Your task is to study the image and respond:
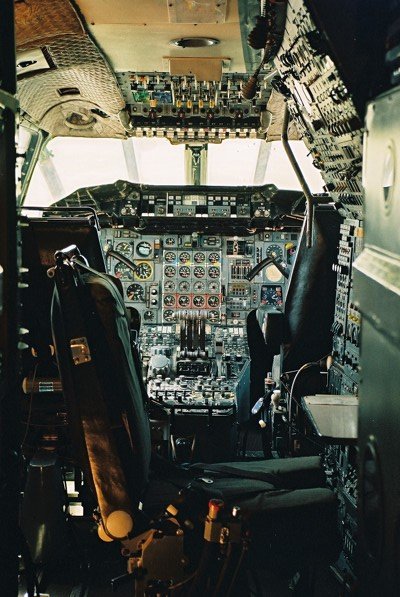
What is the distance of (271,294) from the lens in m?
5.80

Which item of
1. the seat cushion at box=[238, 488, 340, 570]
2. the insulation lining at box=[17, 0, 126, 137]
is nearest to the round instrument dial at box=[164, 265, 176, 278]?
the insulation lining at box=[17, 0, 126, 137]

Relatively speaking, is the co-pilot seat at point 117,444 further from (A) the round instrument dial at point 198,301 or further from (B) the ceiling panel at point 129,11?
(A) the round instrument dial at point 198,301

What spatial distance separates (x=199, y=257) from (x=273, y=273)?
68 centimetres

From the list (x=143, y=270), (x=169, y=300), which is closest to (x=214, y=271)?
(x=169, y=300)

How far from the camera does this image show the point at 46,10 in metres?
2.52

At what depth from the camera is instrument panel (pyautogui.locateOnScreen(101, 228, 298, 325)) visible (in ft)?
19.0

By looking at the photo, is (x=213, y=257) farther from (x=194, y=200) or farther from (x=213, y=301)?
(x=194, y=200)

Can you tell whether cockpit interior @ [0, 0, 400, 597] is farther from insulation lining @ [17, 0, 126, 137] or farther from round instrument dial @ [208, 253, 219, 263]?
round instrument dial @ [208, 253, 219, 263]

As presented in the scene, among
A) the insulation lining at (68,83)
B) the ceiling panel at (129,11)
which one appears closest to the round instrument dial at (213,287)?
the insulation lining at (68,83)

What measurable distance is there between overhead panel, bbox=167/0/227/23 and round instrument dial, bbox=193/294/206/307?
3259 mm

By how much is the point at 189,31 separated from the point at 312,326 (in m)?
1.67

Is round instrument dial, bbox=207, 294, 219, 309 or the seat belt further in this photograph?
round instrument dial, bbox=207, 294, 219, 309

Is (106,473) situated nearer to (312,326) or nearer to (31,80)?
(312,326)

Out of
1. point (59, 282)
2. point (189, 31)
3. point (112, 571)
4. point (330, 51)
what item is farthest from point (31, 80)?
point (112, 571)
